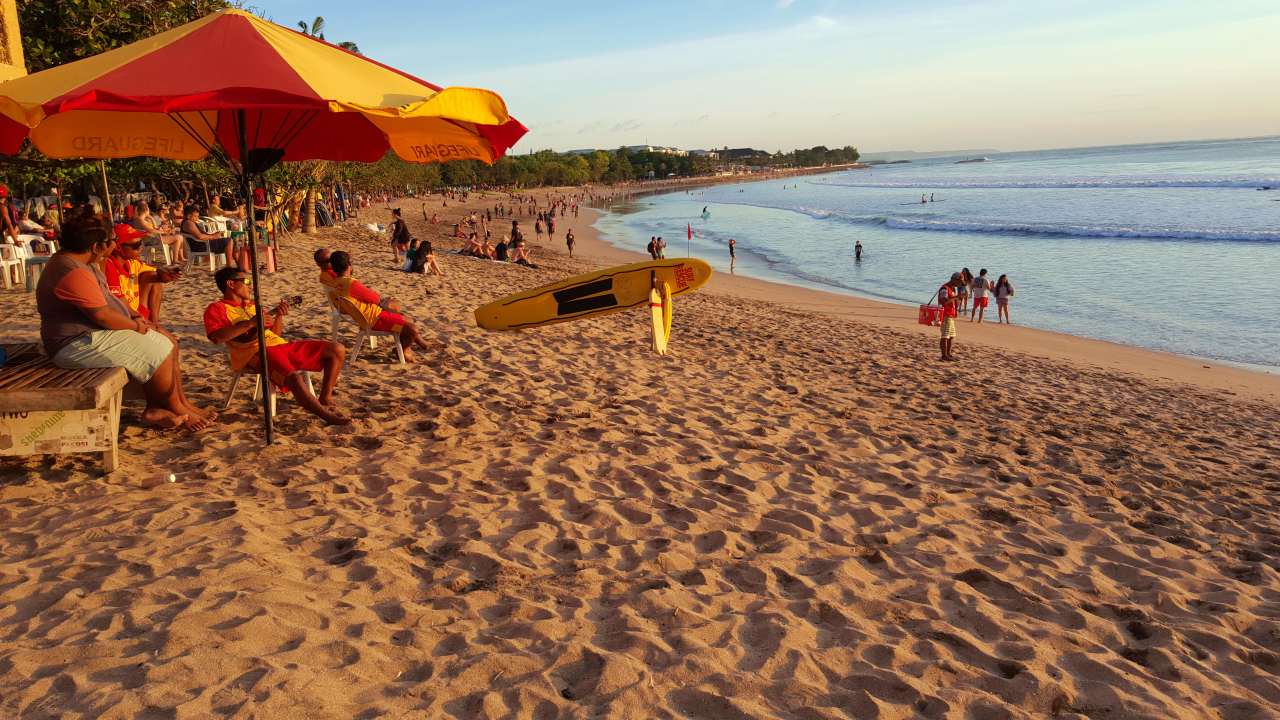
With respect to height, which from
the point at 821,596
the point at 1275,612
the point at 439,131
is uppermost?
the point at 439,131

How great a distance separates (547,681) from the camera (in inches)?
109

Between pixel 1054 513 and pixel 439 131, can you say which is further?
pixel 439 131

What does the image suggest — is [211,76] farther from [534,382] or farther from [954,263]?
[954,263]

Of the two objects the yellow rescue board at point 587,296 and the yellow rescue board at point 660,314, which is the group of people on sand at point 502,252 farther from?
the yellow rescue board at point 660,314

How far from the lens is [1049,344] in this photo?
14.3m

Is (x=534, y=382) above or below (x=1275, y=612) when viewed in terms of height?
above

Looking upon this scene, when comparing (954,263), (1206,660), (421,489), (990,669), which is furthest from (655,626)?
(954,263)

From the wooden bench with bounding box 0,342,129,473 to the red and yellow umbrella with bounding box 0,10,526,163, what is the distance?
135 centimetres

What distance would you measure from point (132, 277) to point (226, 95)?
13.1 ft

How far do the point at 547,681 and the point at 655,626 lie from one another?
616 mm

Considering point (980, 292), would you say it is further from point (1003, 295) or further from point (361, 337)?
point (361, 337)

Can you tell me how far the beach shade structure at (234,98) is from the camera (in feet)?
11.8

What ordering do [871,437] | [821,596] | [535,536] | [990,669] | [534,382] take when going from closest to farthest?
1. [990,669]
2. [821,596]
3. [535,536]
4. [871,437]
5. [534,382]

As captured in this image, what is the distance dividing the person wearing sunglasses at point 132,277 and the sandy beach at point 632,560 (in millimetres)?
578
